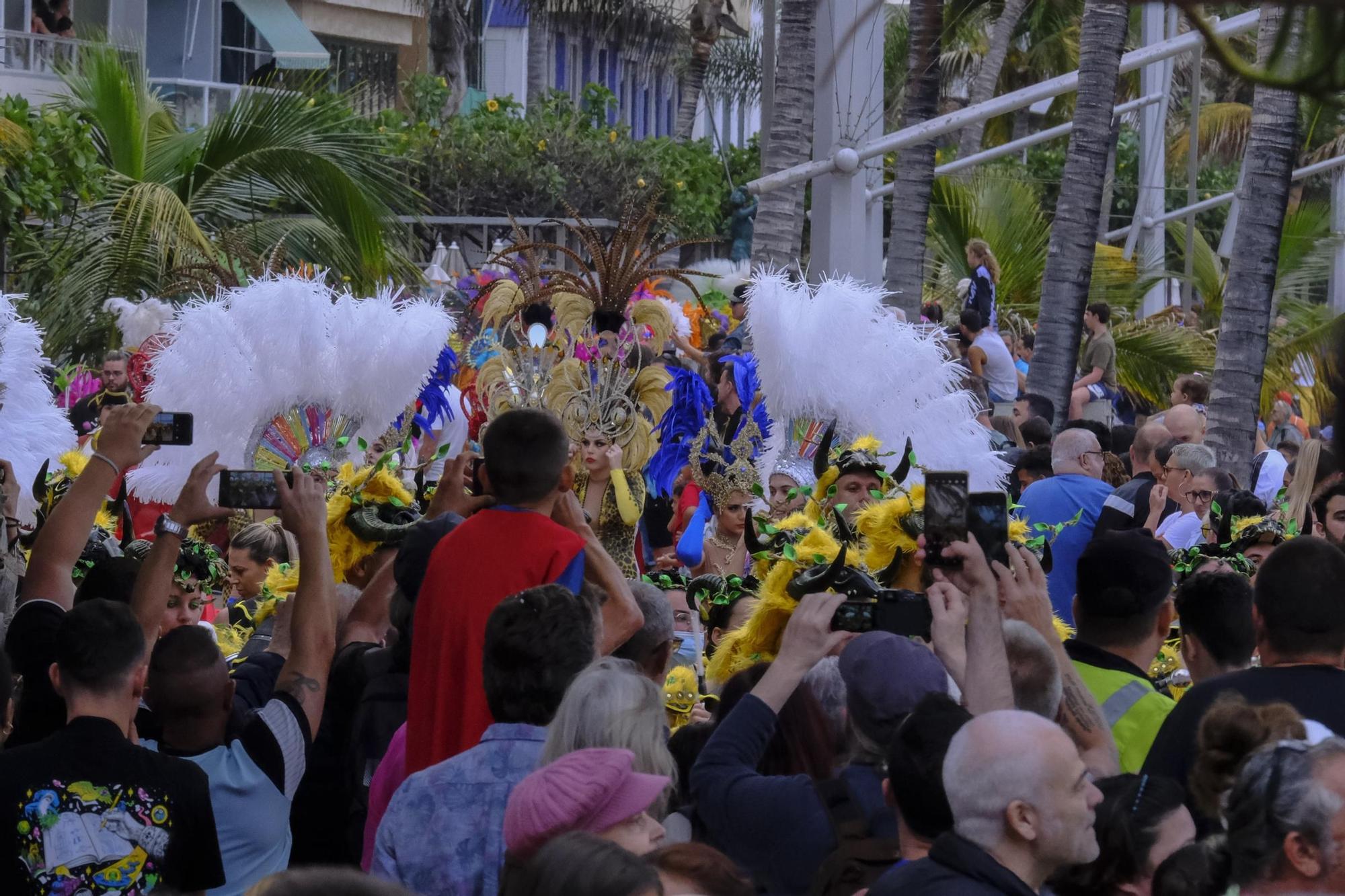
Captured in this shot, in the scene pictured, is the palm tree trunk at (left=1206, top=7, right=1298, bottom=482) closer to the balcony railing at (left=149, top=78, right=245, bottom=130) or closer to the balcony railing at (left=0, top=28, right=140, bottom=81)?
the balcony railing at (left=0, top=28, right=140, bottom=81)

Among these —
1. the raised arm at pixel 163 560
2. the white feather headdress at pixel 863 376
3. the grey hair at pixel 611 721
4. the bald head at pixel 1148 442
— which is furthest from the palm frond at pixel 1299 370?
the grey hair at pixel 611 721

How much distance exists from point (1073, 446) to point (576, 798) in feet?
18.6

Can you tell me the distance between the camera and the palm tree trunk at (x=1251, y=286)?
9.88m

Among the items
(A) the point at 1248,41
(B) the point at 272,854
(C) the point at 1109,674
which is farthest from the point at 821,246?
(A) the point at 1248,41

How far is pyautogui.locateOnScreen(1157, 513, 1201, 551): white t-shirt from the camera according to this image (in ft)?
25.1

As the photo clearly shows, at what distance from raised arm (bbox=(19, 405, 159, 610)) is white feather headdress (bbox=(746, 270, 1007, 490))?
3360mm

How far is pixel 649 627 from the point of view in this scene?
474 cm

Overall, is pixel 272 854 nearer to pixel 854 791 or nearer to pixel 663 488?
pixel 854 791

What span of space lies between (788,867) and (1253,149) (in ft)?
24.6

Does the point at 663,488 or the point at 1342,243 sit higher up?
the point at 1342,243

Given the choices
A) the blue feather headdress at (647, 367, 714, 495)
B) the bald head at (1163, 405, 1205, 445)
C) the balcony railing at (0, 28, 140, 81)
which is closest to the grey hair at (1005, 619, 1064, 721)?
the blue feather headdress at (647, 367, 714, 495)

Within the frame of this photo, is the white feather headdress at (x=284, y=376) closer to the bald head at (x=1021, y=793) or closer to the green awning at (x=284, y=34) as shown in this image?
the bald head at (x=1021, y=793)

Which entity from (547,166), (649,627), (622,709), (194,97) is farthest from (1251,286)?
(194,97)

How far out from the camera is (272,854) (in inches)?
152
